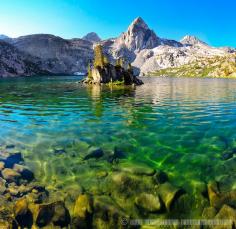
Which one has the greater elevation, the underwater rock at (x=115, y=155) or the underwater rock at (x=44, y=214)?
the underwater rock at (x=115, y=155)

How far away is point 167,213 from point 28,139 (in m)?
14.1

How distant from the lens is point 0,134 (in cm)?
2395

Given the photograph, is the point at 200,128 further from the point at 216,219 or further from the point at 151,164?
the point at 216,219

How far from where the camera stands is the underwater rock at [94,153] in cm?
1827

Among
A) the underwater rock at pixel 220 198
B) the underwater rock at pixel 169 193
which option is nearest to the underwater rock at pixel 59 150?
the underwater rock at pixel 169 193

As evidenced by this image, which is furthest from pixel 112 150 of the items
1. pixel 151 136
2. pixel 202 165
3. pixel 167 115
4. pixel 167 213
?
pixel 167 115

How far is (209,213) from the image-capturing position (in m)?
12.0

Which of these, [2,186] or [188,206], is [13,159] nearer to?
[2,186]

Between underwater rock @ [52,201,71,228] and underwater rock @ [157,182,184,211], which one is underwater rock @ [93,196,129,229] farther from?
underwater rock @ [157,182,184,211]

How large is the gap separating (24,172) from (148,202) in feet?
25.7

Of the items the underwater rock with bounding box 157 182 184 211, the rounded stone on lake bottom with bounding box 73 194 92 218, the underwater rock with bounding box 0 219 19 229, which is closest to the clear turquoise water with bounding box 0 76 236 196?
the underwater rock with bounding box 157 182 184 211

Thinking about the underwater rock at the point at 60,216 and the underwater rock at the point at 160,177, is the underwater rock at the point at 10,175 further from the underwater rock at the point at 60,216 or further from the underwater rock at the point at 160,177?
the underwater rock at the point at 160,177

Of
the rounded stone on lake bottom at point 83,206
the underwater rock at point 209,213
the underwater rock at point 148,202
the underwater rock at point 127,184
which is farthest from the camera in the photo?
the underwater rock at point 127,184

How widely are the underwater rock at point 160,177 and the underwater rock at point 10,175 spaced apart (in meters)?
7.82
